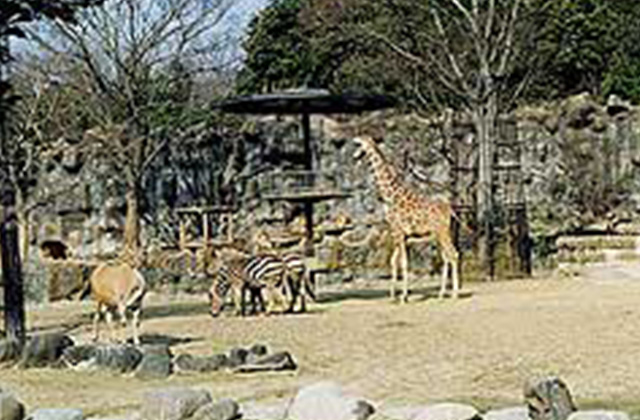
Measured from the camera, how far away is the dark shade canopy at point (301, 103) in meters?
19.6

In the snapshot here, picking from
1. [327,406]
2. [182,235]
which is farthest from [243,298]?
[182,235]

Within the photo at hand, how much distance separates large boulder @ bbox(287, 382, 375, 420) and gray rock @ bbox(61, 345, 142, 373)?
8.66 ft

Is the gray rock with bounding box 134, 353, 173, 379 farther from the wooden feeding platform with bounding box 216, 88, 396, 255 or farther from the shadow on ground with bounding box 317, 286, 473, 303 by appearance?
the wooden feeding platform with bounding box 216, 88, 396, 255

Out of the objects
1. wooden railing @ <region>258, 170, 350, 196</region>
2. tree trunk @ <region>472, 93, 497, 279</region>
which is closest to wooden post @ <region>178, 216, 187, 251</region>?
wooden railing @ <region>258, 170, 350, 196</region>

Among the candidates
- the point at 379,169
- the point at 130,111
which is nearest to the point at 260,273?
the point at 379,169

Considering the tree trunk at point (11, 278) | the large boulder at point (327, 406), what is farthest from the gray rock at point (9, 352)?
the large boulder at point (327, 406)

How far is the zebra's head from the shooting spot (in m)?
14.3

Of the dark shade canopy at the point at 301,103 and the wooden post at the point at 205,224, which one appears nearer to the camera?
the dark shade canopy at the point at 301,103

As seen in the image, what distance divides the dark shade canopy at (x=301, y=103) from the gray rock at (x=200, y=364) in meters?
10.6

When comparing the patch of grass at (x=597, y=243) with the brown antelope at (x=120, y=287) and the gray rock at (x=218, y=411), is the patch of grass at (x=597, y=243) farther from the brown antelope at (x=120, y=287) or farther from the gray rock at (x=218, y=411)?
the gray rock at (x=218, y=411)

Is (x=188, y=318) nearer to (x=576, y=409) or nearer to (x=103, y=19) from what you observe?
(x=576, y=409)

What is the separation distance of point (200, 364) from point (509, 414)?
124 inches

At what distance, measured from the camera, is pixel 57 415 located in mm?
7301

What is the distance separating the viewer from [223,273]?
570 inches
